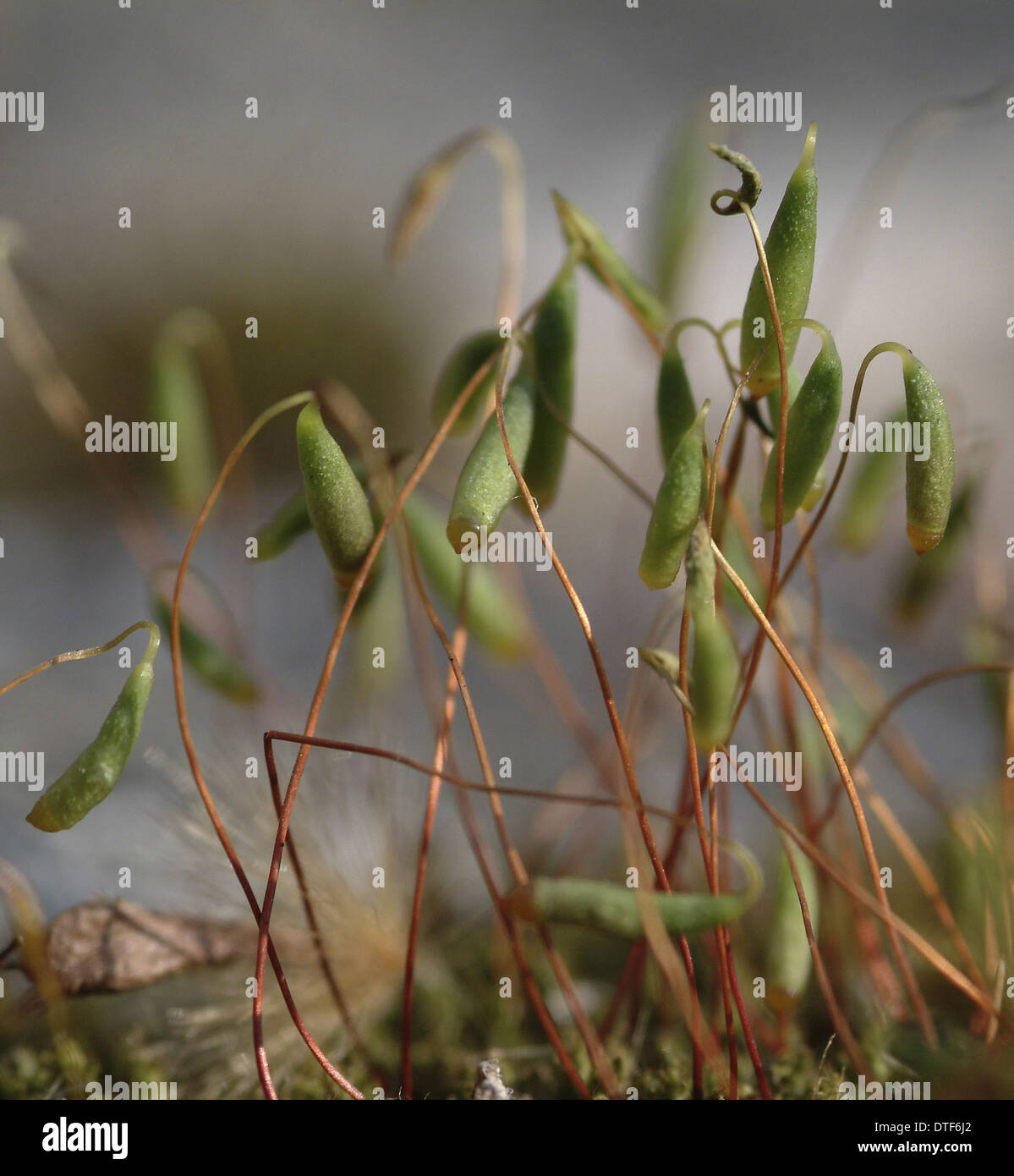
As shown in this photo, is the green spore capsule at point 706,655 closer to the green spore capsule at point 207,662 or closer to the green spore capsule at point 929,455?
the green spore capsule at point 929,455

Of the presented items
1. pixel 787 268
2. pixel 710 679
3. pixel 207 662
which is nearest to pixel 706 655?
pixel 710 679

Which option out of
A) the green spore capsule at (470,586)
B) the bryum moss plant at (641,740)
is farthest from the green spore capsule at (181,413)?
the green spore capsule at (470,586)

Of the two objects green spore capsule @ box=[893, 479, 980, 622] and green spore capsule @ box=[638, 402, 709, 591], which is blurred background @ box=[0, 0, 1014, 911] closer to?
green spore capsule @ box=[893, 479, 980, 622]

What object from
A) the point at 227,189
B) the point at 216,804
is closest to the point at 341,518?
the point at 216,804

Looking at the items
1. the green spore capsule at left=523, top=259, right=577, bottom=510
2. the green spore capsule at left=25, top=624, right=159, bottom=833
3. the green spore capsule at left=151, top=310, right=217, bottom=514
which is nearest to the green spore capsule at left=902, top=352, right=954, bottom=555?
the green spore capsule at left=523, top=259, right=577, bottom=510

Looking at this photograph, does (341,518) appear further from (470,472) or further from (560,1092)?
(560,1092)
